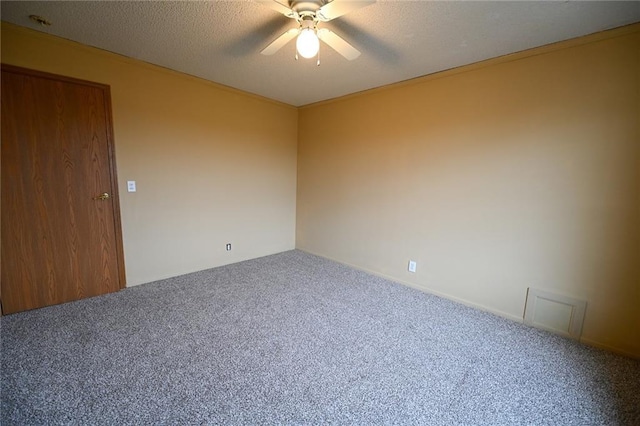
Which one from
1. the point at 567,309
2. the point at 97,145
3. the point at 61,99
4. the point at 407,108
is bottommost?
the point at 567,309

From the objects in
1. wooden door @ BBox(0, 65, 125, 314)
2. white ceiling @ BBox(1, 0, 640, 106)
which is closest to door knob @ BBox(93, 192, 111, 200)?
wooden door @ BBox(0, 65, 125, 314)

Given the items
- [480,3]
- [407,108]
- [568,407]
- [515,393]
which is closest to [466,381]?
[515,393]

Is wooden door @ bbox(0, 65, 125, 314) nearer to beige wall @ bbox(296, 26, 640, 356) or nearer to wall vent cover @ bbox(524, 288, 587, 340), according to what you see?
beige wall @ bbox(296, 26, 640, 356)

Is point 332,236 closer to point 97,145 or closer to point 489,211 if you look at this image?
point 489,211

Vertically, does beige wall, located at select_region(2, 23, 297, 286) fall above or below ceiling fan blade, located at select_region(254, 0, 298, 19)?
below

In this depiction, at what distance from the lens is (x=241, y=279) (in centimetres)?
327

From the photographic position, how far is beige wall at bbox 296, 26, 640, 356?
77.5 inches

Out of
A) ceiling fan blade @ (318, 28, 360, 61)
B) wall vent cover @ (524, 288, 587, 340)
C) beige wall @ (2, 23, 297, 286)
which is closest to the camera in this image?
ceiling fan blade @ (318, 28, 360, 61)

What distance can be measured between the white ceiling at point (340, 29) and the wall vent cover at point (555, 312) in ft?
6.85

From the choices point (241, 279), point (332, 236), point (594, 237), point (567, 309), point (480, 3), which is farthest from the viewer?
point (332, 236)

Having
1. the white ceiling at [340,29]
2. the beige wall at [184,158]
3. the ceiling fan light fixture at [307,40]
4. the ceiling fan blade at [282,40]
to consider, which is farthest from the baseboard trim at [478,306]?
the ceiling fan blade at [282,40]

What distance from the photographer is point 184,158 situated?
3.22 m

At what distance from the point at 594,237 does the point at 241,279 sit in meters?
3.41

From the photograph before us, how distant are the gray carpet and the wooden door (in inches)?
10.8
